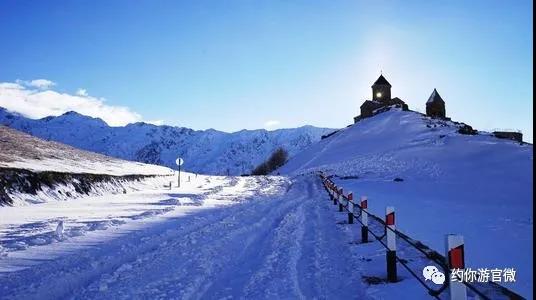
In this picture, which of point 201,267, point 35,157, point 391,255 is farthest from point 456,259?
point 35,157

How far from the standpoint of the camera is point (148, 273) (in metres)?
8.38

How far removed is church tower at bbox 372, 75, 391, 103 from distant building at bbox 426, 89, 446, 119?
2268cm

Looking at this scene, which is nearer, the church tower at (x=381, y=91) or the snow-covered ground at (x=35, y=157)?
the snow-covered ground at (x=35, y=157)

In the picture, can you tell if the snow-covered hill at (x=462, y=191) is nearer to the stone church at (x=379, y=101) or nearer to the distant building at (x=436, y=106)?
the distant building at (x=436, y=106)

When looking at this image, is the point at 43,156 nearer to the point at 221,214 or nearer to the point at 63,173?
the point at 63,173

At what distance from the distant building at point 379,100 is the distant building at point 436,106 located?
63.8 feet

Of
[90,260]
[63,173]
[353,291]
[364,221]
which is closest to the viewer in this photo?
[353,291]

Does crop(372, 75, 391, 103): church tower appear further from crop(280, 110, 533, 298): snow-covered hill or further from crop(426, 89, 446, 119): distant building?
crop(280, 110, 533, 298): snow-covered hill

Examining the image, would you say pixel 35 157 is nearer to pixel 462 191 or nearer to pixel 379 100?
pixel 462 191

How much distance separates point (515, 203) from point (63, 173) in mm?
24489

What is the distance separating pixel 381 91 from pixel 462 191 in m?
99.3

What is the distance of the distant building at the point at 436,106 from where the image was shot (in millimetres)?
101875

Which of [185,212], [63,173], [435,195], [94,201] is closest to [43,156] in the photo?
[63,173]

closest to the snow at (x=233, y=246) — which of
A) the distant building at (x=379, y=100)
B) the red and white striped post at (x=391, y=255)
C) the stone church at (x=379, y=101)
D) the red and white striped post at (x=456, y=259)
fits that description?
the red and white striped post at (x=391, y=255)
